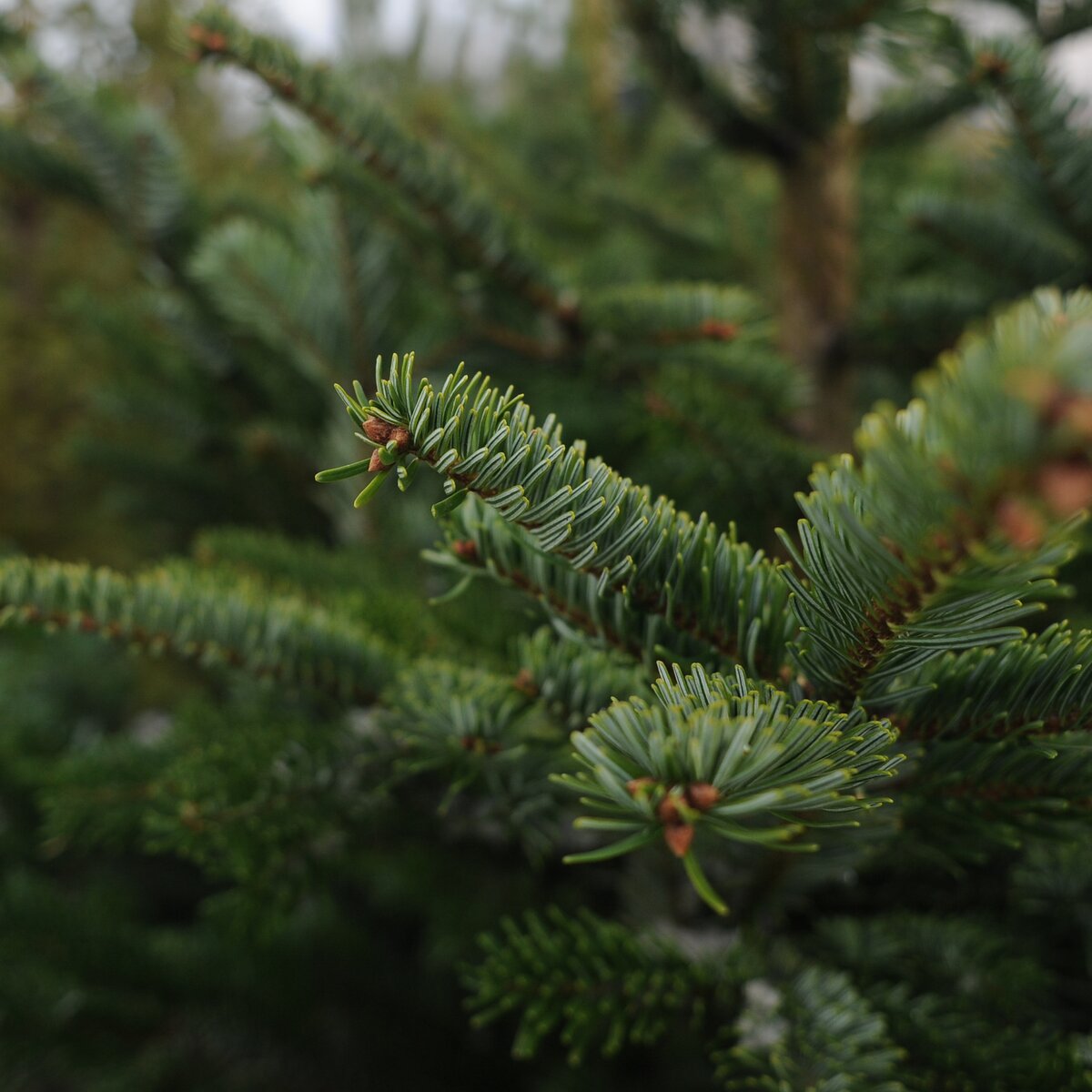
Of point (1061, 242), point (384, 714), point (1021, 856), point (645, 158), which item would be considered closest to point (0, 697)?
point (384, 714)

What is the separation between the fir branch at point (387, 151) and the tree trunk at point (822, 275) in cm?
28

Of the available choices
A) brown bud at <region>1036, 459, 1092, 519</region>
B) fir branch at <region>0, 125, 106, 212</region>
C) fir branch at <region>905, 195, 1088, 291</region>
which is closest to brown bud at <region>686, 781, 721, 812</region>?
brown bud at <region>1036, 459, 1092, 519</region>

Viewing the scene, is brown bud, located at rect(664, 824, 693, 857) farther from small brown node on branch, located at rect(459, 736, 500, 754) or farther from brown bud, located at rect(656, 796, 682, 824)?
small brown node on branch, located at rect(459, 736, 500, 754)

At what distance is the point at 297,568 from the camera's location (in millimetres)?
619

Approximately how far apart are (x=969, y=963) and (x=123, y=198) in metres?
0.88

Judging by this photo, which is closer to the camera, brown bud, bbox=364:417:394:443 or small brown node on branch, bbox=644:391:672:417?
brown bud, bbox=364:417:394:443

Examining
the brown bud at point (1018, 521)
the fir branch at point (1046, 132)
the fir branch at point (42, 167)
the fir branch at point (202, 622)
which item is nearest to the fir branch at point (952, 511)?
the brown bud at point (1018, 521)

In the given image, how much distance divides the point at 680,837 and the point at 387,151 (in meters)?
0.51

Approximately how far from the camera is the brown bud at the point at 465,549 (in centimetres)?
32

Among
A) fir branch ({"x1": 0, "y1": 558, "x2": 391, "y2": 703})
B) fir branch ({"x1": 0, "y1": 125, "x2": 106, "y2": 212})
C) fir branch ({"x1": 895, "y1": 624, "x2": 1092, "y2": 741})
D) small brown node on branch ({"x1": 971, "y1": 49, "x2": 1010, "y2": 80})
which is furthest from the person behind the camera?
fir branch ({"x1": 0, "y1": 125, "x2": 106, "y2": 212})

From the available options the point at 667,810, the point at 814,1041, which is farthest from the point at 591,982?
the point at 667,810

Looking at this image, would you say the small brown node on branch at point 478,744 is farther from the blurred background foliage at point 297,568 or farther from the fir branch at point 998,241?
the fir branch at point 998,241

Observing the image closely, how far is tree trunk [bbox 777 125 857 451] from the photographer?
77 cm

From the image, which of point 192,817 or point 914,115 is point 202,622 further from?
point 914,115
